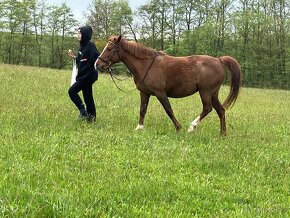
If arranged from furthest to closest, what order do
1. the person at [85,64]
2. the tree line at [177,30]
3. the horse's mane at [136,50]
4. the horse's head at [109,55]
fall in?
the tree line at [177,30], the person at [85,64], the horse's mane at [136,50], the horse's head at [109,55]

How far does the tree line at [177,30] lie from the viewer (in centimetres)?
5381

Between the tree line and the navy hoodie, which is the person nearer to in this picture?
the navy hoodie

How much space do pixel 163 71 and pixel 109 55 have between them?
1456 mm

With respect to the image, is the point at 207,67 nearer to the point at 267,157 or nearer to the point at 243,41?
the point at 267,157

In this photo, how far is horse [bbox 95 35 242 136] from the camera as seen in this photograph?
9.82 meters

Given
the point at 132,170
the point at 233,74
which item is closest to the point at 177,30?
the point at 233,74

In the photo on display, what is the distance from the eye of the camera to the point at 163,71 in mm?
9883

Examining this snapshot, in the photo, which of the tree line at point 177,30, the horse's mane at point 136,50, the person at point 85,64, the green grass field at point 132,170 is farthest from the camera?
the tree line at point 177,30

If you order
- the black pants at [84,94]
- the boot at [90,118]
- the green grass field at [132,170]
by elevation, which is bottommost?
the green grass field at [132,170]

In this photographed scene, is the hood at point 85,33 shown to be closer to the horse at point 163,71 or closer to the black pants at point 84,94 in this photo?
the horse at point 163,71

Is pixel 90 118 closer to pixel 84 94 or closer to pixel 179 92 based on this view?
pixel 84 94

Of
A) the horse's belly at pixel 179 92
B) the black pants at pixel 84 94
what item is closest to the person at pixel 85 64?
the black pants at pixel 84 94

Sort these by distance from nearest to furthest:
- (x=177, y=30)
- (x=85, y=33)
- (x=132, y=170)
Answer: (x=132, y=170), (x=85, y=33), (x=177, y=30)

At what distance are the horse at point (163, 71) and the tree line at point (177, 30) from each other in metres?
43.3
